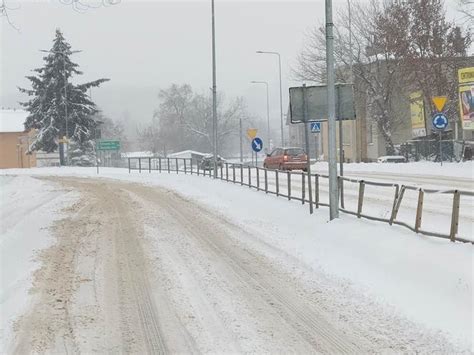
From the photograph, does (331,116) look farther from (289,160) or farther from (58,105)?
(58,105)

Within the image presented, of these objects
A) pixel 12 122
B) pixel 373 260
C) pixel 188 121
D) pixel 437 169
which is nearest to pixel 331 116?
pixel 373 260

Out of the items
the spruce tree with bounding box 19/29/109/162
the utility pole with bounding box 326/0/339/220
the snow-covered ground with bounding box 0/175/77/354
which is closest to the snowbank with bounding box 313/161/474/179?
the utility pole with bounding box 326/0/339/220

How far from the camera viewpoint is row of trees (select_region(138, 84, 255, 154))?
114 metres

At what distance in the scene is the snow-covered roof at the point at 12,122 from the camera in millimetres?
85188

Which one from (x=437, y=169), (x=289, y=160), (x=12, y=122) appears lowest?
(x=437, y=169)

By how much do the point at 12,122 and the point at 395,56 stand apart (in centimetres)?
Result: 6697

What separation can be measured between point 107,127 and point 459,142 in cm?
9025

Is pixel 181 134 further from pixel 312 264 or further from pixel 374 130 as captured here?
pixel 312 264

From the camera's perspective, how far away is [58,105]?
192 feet

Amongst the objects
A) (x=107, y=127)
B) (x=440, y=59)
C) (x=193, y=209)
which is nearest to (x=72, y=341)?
(x=193, y=209)

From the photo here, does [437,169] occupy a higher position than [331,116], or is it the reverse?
[331,116]

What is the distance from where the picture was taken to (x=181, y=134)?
119812mm

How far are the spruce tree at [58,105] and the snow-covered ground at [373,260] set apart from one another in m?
45.8

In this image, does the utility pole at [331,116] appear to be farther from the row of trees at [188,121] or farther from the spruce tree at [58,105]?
the row of trees at [188,121]
